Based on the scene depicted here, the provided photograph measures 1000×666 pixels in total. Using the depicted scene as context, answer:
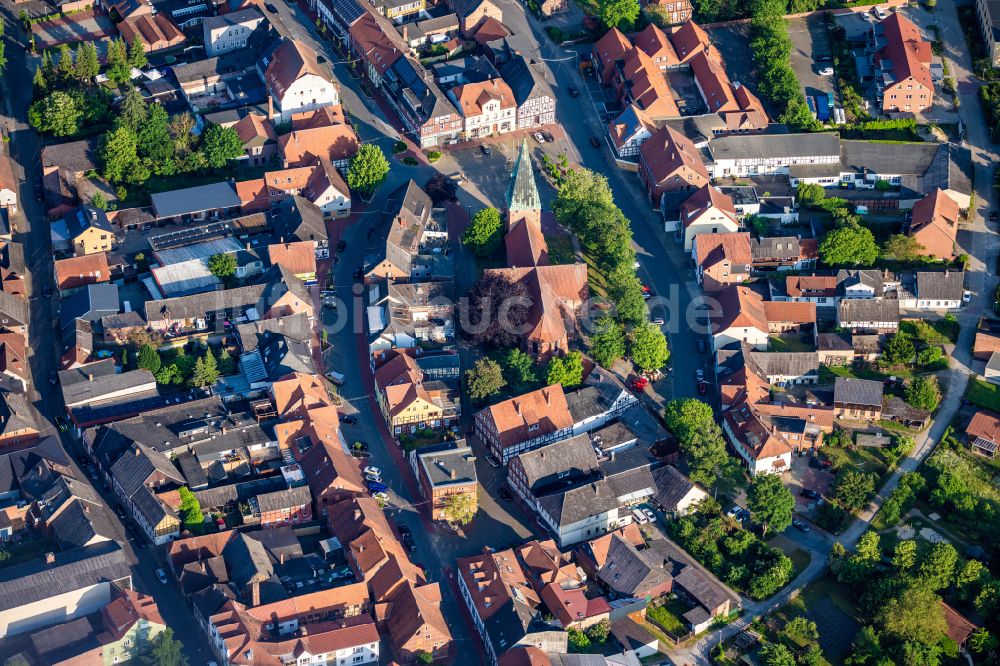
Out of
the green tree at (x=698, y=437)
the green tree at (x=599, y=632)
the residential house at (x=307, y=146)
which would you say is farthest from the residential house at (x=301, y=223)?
the green tree at (x=599, y=632)

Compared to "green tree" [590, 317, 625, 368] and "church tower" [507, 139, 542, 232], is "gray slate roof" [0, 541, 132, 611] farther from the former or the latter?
"church tower" [507, 139, 542, 232]

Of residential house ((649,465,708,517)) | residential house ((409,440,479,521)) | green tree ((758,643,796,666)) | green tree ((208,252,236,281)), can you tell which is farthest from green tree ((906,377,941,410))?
green tree ((208,252,236,281))

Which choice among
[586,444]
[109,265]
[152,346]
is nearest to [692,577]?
[586,444]

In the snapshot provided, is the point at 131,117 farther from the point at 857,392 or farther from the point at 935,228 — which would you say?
the point at 935,228

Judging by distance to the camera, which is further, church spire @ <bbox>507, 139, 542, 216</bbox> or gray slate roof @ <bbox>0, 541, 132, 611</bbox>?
church spire @ <bbox>507, 139, 542, 216</bbox>

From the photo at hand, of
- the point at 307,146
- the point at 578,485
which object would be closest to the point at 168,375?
the point at 307,146

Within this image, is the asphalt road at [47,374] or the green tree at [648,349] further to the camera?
the green tree at [648,349]

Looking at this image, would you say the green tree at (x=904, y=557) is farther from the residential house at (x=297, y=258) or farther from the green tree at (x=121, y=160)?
the green tree at (x=121, y=160)

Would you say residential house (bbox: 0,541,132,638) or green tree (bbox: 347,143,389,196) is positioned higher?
green tree (bbox: 347,143,389,196)
